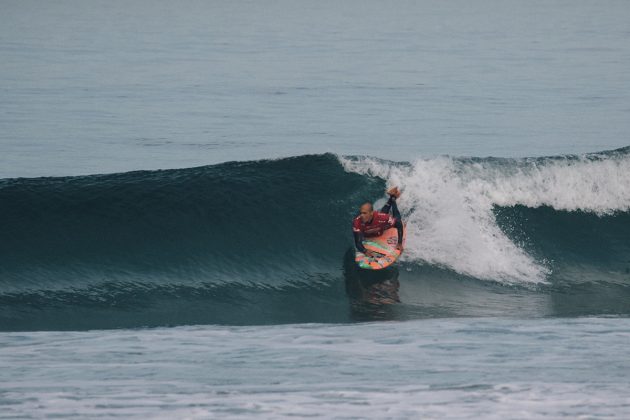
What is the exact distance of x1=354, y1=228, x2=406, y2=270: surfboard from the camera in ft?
48.2

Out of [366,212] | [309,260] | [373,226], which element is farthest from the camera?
[309,260]

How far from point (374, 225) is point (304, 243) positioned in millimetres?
2335

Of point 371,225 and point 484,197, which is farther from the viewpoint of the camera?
point 484,197

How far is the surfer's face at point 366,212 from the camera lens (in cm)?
1438

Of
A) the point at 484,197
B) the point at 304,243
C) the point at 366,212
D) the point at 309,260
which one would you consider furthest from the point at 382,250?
the point at 484,197

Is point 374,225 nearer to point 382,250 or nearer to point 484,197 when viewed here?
point 382,250

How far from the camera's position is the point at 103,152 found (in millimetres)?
25578

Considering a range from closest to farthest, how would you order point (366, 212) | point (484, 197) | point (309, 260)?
point (366, 212), point (309, 260), point (484, 197)

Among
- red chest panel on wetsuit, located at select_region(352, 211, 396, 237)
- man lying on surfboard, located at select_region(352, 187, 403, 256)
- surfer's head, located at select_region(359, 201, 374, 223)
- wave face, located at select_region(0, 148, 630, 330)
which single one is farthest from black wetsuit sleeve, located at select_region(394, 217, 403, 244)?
wave face, located at select_region(0, 148, 630, 330)

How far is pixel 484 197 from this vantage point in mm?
17719

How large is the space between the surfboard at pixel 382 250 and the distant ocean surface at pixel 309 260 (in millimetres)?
359

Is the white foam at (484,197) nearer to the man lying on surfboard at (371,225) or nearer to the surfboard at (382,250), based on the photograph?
the surfboard at (382,250)

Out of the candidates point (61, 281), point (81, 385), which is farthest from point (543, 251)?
point (81, 385)

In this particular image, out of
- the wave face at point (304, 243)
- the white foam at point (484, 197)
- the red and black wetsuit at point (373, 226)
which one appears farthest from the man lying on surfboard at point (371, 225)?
the white foam at point (484, 197)
